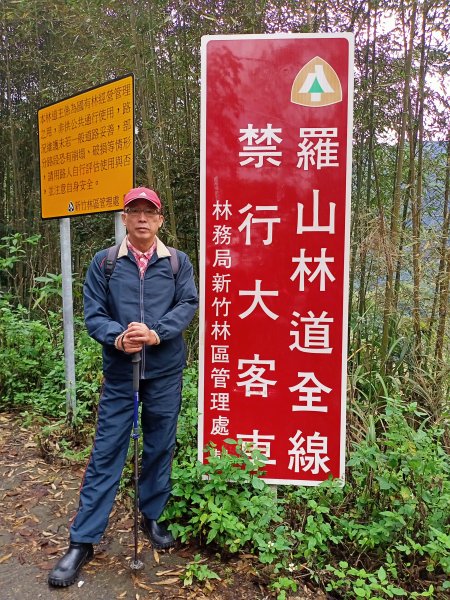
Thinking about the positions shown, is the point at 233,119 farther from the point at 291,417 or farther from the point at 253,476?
the point at 253,476

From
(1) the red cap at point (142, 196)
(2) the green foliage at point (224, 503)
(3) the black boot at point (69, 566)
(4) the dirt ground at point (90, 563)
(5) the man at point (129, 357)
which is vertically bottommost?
(4) the dirt ground at point (90, 563)

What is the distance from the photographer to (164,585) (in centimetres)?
214

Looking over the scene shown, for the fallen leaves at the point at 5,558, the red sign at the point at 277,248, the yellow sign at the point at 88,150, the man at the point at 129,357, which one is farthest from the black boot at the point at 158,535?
the yellow sign at the point at 88,150

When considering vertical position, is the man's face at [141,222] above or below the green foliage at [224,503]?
above

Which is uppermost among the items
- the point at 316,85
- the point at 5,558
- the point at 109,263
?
the point at 316,85

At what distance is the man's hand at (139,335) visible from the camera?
2.06 m

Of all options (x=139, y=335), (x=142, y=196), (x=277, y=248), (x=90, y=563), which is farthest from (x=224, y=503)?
(x=142, y=196)

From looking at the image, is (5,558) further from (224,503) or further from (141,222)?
(141,222)

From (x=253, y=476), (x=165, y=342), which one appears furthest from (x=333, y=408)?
(x=165, y=342)

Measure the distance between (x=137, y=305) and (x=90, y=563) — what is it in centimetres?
130

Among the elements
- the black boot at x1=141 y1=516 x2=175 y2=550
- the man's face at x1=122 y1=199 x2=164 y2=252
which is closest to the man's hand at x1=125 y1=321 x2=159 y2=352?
the man's face at x1=122 y1=199 x2=164 y2=252

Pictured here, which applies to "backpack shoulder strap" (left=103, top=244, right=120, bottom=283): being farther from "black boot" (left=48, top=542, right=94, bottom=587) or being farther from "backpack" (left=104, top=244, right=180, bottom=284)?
"black boot" (left=48, top=542, right=94, bottom=587)

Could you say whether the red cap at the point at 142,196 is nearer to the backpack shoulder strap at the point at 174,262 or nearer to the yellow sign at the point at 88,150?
the backpack shoulder strap at the point at 174,262

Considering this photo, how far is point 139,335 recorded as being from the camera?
206 cm
